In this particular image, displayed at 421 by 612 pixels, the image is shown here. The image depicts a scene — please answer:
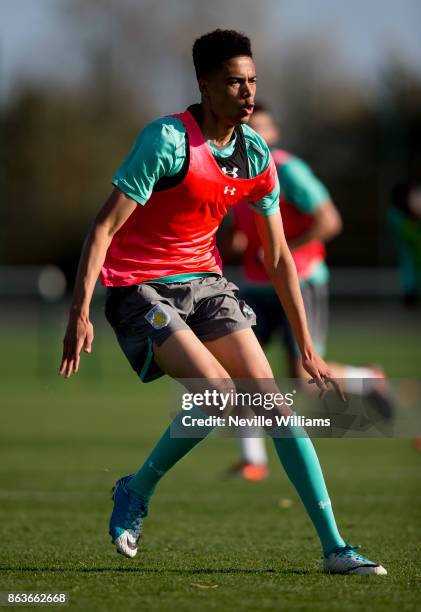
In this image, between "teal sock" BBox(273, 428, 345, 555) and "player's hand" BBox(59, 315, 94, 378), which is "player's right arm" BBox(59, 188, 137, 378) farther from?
"teal sock" BBox(273, 428, 345, 555)

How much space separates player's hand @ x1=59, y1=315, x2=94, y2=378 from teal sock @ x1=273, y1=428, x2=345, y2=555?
3.37 feet

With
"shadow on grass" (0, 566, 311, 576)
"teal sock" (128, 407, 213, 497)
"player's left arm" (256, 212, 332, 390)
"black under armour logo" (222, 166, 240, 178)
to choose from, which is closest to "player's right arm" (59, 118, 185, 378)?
"black under armour logo" (222, 166, 240, 178)

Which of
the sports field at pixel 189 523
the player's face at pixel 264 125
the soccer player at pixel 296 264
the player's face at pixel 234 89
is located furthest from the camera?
the soccer player at pixel 296 264

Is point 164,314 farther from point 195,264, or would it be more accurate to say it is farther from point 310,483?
point 310,483

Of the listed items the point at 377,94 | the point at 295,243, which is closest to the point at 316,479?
the point at 295,243

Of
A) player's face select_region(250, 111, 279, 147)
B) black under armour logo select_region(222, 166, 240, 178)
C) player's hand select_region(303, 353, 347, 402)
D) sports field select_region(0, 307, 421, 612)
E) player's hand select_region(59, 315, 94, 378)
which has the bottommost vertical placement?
sports field select_region(0, 307, 421, 612)

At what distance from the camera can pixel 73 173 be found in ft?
127

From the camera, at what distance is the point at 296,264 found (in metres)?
8.73

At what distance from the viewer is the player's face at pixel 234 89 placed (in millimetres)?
4855

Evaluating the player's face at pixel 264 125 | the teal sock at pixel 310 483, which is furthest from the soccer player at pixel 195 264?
the player's face at pixel 264 125

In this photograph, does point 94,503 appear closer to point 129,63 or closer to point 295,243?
point 295,243

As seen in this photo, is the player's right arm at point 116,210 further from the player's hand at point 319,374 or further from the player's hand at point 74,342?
the player's hand at point 319,374

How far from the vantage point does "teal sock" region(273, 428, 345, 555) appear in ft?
16.0

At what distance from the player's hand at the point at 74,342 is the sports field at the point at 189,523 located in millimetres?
904
